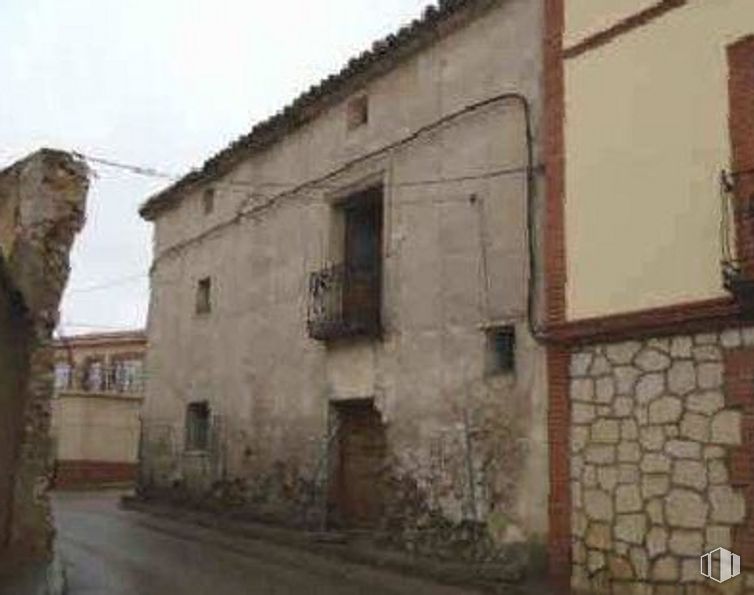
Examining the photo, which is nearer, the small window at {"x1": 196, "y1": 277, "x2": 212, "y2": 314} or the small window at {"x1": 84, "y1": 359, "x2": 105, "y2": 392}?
the small window at {"x1": 196, "y1": 277, "x2": 212, "y2": 314}

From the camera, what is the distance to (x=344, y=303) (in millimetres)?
15680

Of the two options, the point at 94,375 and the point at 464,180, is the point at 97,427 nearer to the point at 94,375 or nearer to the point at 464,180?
the point at 94,375

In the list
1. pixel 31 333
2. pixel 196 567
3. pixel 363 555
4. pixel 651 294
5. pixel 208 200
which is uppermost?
pixel 208 200

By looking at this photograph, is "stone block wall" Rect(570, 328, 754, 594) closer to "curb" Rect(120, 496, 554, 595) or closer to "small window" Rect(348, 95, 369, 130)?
"curb" Rect(120, 496, 554, 595)

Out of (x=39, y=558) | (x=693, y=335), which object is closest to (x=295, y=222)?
(x=39, y=558)

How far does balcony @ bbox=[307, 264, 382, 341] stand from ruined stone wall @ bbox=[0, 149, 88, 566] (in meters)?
4.52

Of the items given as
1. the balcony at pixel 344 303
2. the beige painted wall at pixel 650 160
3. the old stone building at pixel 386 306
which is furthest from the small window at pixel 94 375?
the beige painted wall at pixel 650 160

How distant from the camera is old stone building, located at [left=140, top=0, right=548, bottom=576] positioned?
41.4 feet

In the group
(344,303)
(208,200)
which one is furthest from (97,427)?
(344,303)

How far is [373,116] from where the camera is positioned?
15586mm

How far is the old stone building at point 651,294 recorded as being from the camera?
31.8 feet

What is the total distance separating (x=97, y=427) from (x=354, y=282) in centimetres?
1574

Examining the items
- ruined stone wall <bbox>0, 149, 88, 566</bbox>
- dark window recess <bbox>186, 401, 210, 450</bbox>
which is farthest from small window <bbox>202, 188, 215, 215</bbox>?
ruined stone wall <bbox>0, 149, 88, 566</bbox>

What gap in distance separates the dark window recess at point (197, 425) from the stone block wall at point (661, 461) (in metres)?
10.0
